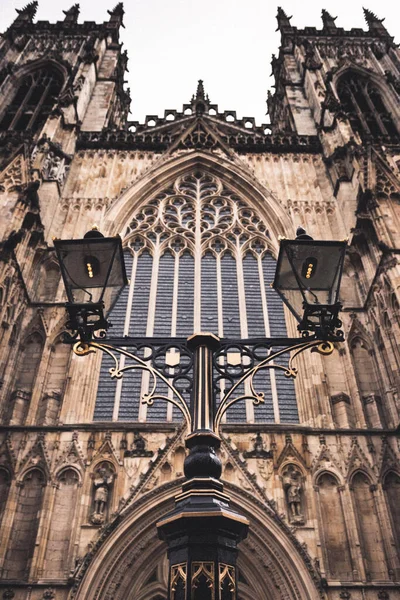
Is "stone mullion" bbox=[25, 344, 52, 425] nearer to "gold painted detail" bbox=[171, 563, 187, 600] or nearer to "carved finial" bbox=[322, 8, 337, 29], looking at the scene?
"gold painted detail" bbox=[171, 563, 187, 600]

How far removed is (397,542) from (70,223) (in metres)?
11.5

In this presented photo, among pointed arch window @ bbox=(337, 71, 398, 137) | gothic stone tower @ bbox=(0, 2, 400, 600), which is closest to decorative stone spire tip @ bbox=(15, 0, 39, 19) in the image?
gothic stone tower @ bbox=(0, 2, 400, 600)

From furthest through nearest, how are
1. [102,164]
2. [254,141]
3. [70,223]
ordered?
[254,141], [102,164], [70,223]

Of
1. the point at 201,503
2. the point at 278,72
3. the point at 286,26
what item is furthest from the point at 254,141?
the point at 201,503

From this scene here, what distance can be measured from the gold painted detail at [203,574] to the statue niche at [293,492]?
22.7 feet

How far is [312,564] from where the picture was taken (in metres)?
8.66

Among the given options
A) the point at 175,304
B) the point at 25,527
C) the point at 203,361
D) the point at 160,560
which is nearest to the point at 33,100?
the point at 175,304

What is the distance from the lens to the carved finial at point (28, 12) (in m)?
28.0

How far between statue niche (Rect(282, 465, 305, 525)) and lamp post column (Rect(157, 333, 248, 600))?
21.4ft

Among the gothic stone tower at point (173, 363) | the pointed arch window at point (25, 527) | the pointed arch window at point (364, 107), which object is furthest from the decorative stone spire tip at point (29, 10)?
the pointed arch window at point (25, 527)

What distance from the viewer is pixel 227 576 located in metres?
3.01

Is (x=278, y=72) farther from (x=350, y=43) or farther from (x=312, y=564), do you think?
(x=312, y=564)

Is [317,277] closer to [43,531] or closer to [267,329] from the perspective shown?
[43,531]

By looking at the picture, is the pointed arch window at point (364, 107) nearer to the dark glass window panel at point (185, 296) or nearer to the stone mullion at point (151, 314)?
the dark glass window panel at point (185, 296)
